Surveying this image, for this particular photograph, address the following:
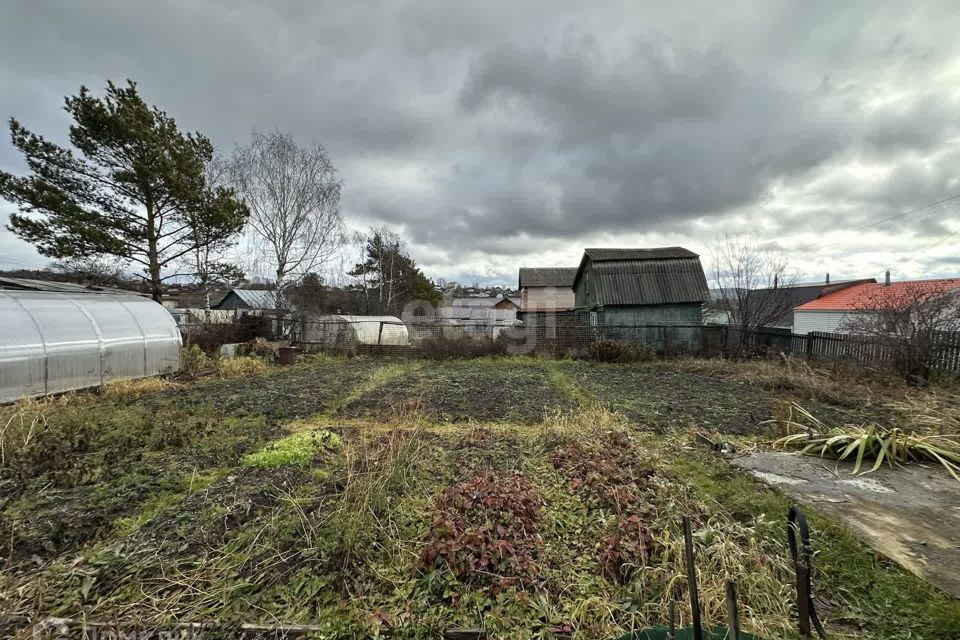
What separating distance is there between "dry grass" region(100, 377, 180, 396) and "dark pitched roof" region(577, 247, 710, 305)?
1440cm

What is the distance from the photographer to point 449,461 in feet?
13.0

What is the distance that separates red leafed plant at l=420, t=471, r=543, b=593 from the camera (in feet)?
7.39

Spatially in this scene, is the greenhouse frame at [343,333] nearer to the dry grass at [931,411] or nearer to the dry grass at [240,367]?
the dry grass at [240,367]

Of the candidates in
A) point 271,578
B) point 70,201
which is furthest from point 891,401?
point 70,201

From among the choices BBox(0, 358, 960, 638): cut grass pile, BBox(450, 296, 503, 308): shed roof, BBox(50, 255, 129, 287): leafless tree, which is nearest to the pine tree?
BBox(50, 255, 129, 287): leafless tree

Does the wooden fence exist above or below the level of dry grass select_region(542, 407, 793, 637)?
above

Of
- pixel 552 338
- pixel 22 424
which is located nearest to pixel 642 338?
pixel 552 338

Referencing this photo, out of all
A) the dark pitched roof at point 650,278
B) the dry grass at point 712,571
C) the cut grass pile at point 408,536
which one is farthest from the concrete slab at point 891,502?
the dark pitched roof at point 650,278

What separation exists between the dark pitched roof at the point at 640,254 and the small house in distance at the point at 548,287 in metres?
12.9

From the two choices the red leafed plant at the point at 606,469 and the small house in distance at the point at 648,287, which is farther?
the small house in distance at the point at 648,287

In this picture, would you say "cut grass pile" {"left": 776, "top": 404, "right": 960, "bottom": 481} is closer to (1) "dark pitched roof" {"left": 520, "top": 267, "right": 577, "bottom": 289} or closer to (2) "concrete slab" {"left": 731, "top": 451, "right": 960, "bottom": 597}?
(2) "concrete slab" {"left": 731, "top": 451, "right": 960, "bottom": 597}

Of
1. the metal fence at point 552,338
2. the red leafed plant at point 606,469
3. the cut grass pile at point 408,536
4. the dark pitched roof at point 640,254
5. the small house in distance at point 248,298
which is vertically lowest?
the cut grass pile at point 408,536

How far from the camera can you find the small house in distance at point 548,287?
101ft

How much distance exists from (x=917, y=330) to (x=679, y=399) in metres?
5.53
